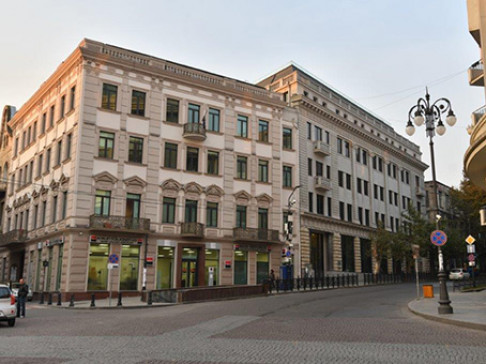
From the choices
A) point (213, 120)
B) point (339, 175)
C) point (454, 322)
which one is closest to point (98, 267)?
point (213, 120)

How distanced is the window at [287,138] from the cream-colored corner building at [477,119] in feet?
76.0

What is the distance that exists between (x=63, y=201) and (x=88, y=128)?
5418 millimetres

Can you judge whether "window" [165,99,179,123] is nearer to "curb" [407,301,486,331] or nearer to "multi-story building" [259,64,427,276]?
"multi-story building" [259,64,427,276]

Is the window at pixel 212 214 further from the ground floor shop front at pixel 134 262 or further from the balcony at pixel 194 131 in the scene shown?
the balcony at pixel 194 131

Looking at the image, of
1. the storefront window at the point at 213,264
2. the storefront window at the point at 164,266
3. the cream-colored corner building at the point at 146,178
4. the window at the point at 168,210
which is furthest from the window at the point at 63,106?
the storefront window at the point at 213,264

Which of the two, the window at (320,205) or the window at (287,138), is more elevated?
the window at (287,138)

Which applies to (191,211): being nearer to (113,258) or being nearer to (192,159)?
(192,159)

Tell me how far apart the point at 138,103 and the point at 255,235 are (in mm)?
13571

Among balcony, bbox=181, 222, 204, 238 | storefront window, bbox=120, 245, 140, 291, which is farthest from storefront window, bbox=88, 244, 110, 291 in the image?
balcony, bbox=181, 222, 204, 238

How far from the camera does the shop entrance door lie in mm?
36125

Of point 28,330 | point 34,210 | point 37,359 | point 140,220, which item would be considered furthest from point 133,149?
point 37,359

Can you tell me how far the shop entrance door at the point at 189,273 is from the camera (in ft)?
119

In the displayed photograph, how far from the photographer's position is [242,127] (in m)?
41.4

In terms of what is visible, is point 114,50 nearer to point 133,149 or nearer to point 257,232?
point 133,149
